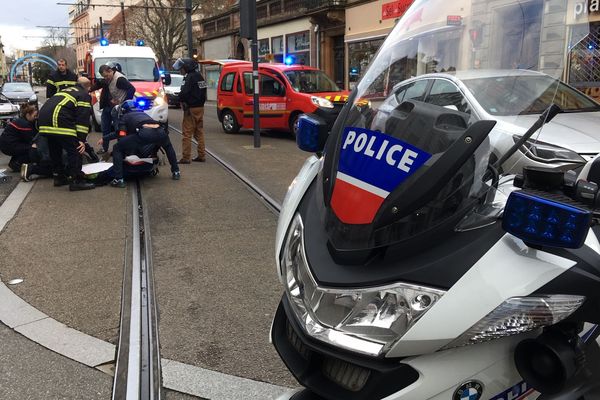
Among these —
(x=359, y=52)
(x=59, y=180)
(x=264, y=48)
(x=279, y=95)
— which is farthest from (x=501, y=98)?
(x=264, y=48)

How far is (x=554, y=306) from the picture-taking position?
1.55 meters

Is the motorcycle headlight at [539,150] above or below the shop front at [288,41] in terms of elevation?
below

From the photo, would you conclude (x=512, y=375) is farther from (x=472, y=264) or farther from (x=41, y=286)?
(x=41, y=286)

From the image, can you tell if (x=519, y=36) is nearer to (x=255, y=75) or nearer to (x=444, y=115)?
(x=444, y=115)

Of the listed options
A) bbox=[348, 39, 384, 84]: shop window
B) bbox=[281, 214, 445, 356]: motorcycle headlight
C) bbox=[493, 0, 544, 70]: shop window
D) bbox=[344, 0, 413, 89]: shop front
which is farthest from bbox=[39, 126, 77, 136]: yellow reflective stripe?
bbox=[348, 39, 384, 84]: shop window

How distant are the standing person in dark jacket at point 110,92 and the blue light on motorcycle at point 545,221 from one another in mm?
9420

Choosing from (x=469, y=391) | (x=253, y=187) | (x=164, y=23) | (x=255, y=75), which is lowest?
(x=253, y=187)

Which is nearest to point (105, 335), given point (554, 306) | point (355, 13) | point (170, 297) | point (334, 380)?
point (170, 297)

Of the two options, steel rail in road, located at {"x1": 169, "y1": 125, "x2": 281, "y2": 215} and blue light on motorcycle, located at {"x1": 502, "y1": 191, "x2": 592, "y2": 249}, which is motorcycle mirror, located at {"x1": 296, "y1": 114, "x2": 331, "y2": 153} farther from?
steel rail in road, located at {"x1": 169, "y1": 125, "x2": 281, "y2": 215}

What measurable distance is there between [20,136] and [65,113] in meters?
1.84

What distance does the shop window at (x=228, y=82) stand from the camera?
47.7ft

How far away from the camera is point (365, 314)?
1.67m

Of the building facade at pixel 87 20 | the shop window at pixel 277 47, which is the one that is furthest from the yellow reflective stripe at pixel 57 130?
the building facade at pixel 87 20

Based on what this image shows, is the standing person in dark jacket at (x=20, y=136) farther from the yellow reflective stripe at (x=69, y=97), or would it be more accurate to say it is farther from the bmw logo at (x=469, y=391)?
the bmw logo at (x=469, y=391)
